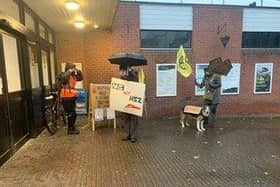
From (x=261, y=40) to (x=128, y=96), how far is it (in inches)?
228

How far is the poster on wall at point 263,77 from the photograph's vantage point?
29.6 feet

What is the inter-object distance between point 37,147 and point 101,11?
312 cm

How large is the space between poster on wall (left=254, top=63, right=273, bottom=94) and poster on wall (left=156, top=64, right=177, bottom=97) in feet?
9.63

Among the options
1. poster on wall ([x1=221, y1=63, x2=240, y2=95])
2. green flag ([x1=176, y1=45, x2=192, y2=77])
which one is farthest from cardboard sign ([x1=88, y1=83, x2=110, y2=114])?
poster on wall ([x1=221, y1=63, x2=240, y2=95])

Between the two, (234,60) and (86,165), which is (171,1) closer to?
(234,60)

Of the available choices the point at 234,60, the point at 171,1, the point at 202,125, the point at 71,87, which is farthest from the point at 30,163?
the point at 234,60

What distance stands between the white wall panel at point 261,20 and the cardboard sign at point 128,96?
5145mm

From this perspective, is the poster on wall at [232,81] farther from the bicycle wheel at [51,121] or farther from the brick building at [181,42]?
the bicycle wheel at [51,121]

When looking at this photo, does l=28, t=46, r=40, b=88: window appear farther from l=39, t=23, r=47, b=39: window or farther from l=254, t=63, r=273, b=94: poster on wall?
l=254, t=63, r=273, b=94: poster on wall

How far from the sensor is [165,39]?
27.3 ft

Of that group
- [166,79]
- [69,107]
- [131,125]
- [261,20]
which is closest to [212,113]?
[166,79]

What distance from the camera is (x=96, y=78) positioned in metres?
8.32

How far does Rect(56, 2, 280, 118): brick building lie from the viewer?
8109 millimetres

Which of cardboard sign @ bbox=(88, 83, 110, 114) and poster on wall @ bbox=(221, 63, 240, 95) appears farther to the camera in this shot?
poster on wall @ bbox=(221, 63, 240, 95)
